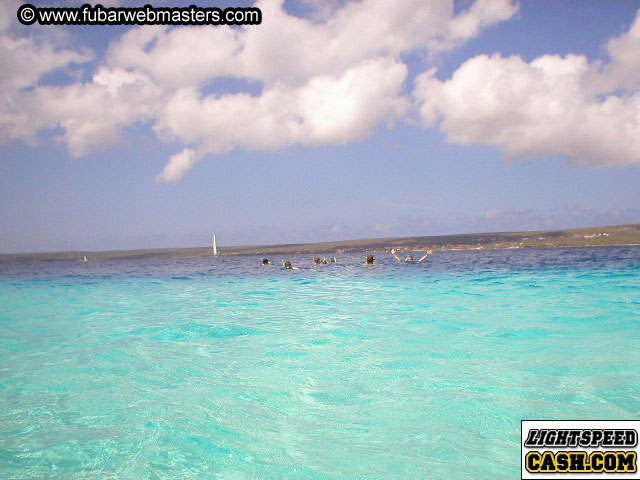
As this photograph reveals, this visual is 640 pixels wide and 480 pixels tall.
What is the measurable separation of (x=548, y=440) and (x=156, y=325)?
13208mm

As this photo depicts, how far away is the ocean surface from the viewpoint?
497 centimetres

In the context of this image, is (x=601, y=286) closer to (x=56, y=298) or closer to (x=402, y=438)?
(x=402, y=438)

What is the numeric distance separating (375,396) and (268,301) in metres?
13.8

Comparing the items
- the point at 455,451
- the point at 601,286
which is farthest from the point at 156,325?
the point at 601,286

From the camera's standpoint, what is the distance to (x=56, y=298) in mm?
24531

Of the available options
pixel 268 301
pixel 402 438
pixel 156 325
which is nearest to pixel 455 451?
pixel 402 438

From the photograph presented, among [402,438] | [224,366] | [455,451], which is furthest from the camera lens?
[224,366]

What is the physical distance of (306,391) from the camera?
726cm

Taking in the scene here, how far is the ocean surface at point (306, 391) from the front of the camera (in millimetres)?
4973

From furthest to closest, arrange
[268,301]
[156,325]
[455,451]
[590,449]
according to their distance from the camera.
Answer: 1. [268,301]
2. [156,325]
3. [455,451]
4. [590,449]

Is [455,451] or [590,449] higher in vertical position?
[590,449]

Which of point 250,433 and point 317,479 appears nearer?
point 317,479

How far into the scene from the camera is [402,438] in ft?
18.0

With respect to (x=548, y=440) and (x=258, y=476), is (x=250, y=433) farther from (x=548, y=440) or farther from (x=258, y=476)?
(x=548, y=440)
